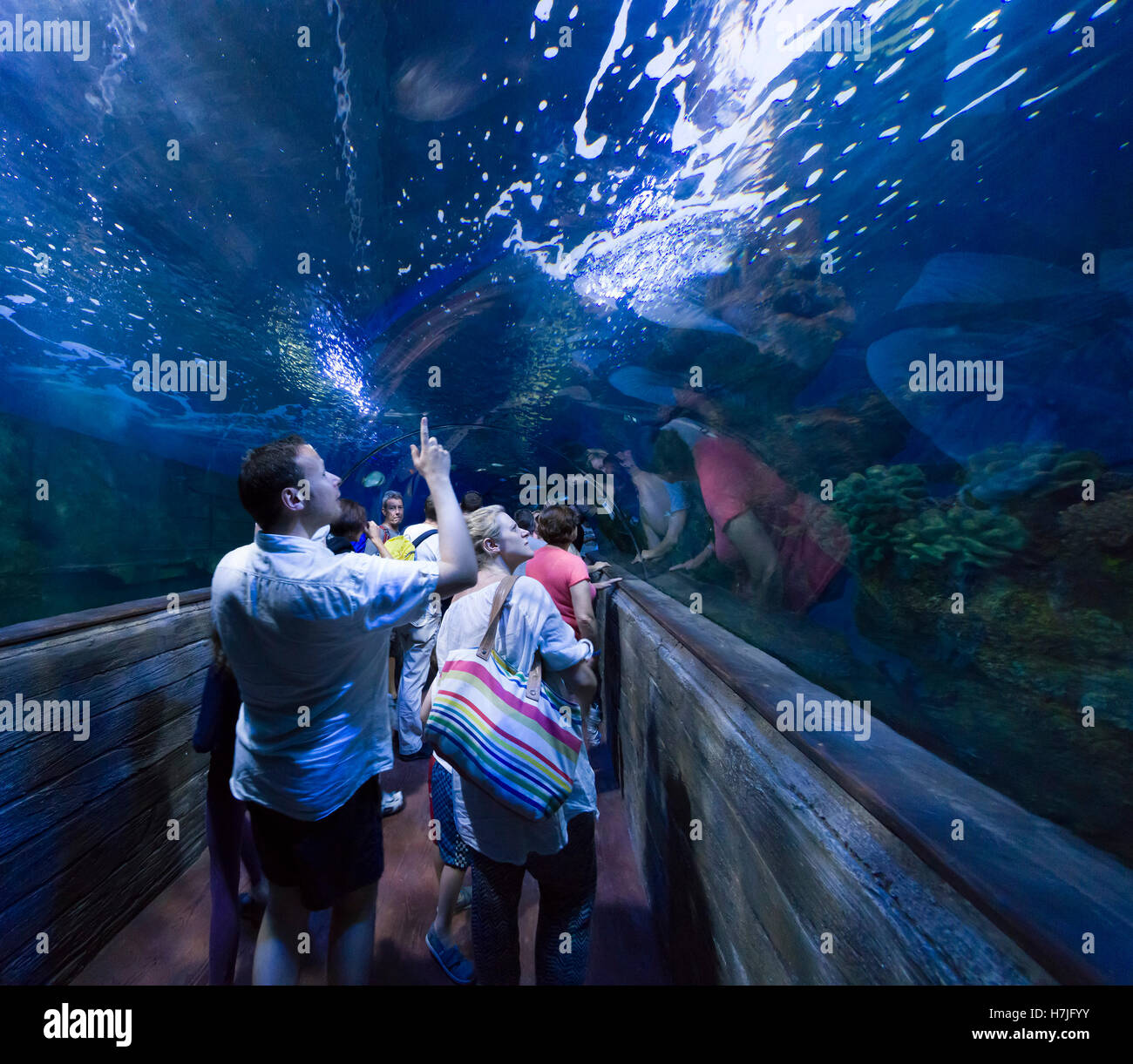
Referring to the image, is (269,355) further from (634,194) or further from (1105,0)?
(1105,0)

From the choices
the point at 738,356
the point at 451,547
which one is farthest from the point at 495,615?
the point at 738,356

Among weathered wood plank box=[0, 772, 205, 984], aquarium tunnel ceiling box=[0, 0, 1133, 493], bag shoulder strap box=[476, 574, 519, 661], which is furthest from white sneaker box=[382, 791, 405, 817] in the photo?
aquarium tunnel ceiling box=[0, 0, 1133, 493]

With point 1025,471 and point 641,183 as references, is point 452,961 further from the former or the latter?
point 641,183

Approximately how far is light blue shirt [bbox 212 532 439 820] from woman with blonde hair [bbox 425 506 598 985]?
1.20 feet

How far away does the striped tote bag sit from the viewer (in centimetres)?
156

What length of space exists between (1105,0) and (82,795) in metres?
8.73

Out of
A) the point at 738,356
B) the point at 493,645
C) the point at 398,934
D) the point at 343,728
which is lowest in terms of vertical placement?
the point at 398,934

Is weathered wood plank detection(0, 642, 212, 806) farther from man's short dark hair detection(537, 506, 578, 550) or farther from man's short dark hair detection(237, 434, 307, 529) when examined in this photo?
man's short dark hair detection(537, 506, 578, 550)

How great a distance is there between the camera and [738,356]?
21.7 feet

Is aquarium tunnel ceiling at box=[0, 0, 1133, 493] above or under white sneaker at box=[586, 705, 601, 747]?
above

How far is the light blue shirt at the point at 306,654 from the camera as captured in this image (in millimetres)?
1471

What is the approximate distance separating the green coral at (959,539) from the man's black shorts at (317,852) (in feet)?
16.8

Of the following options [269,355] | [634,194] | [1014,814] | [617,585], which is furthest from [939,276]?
[269,355]

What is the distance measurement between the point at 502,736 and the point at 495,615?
1.51ft
